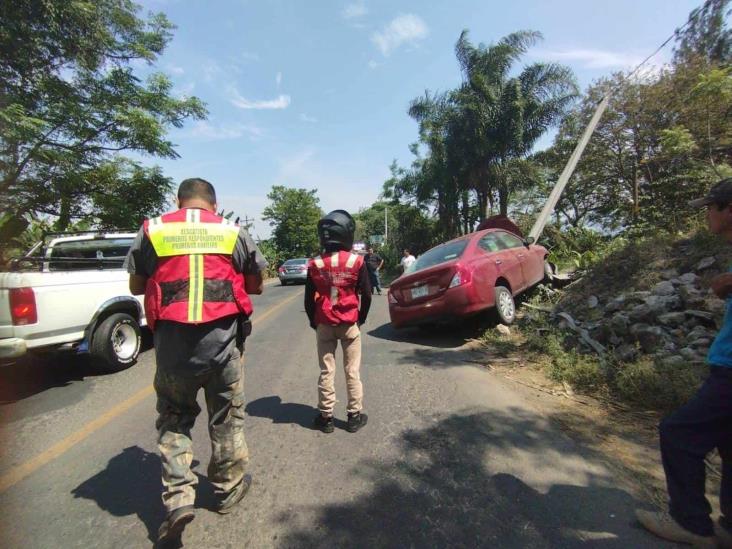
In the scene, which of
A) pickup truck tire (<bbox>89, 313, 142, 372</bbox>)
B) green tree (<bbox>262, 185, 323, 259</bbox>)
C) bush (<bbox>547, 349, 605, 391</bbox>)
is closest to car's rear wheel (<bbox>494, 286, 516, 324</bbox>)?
bush (<bbox>547, 349, 605, 391</bbox>)

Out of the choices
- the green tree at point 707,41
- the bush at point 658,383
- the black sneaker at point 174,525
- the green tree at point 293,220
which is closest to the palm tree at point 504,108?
the green tree at point 707,41

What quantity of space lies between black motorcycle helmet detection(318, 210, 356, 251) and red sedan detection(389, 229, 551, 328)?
300 cm

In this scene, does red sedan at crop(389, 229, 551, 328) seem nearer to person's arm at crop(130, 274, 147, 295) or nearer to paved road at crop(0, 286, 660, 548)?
paved road at crop(0, 286, 660, 548)

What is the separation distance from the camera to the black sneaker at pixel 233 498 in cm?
253

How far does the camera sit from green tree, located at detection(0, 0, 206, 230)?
41.9 ft

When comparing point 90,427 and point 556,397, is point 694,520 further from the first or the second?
point 90,427

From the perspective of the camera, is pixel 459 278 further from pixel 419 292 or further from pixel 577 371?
pixel 577 371

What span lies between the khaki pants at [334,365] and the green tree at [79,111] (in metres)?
13.5

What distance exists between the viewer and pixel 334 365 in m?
3.59

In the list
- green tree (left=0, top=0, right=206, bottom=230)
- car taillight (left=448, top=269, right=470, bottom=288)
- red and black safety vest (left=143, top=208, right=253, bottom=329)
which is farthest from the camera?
green tree (left=0, top=0, right=206, bottom=230)

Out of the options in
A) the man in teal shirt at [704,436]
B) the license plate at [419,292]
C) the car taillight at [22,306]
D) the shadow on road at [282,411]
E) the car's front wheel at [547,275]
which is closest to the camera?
the man in teal shirt at [704,436]

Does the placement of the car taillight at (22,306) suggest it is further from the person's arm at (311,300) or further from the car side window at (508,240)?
the car side window at (508,240)

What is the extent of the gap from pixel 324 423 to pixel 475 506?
1498mm

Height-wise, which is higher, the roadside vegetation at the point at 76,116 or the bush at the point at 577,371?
the roadside vegetation at the point at 76,116
